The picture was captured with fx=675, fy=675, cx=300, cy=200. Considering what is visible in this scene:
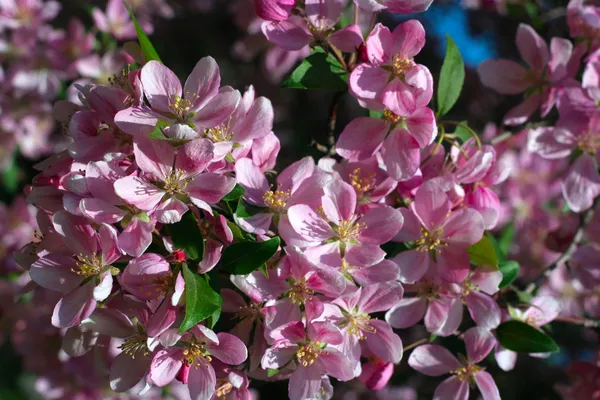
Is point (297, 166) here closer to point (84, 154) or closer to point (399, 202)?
point (399, 202)

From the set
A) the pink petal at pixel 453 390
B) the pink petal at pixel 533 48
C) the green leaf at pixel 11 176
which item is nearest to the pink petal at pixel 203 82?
the pink petal at pixel 453 390

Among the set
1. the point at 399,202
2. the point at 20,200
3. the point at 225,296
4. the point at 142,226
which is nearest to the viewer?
the point at 142,226

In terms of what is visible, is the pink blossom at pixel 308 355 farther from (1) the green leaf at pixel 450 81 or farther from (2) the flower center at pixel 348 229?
(1) the green leaf at pixel 450 81

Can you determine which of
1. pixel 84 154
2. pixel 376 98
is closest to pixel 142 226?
pixel 84 154

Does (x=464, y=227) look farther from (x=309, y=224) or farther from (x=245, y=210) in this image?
(x=245, y=210)

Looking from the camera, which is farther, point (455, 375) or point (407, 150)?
point (455, 375)

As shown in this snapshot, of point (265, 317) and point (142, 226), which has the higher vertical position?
point (142, 226)

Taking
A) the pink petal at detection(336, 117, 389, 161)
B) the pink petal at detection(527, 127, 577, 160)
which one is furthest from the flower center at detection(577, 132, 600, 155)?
the pink petal at detection(336, 117, 389, 161)

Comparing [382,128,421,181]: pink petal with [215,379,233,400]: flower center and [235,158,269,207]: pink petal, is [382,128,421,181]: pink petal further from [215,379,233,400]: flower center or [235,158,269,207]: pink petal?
[215,379,233,400]: flower center
